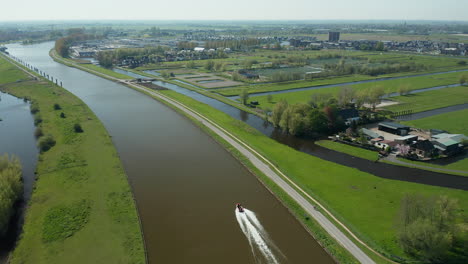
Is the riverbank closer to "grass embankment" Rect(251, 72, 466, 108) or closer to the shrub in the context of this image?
the shrub

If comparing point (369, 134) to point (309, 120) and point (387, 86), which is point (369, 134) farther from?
point (387, 86)

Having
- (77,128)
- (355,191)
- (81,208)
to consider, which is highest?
(77,128)

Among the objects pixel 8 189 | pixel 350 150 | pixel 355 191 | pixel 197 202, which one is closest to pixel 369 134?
pixel 350 150

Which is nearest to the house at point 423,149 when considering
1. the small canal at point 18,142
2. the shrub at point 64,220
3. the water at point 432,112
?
the water at point 432,112

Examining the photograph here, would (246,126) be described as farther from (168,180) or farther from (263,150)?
(168,180)

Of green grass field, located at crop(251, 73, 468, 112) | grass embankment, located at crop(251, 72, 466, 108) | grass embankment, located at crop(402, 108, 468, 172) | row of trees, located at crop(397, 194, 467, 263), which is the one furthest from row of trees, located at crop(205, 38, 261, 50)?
row of trees, located at crop(397, 194, 467, 263)

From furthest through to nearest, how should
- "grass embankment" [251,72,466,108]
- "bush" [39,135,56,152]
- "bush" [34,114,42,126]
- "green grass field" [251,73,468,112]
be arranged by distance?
"grass embankment" [251,72,466,108], "green grass field" [251,73,468,112], "bush" [34,114,42,126], "bush" [39,135,56,152]
